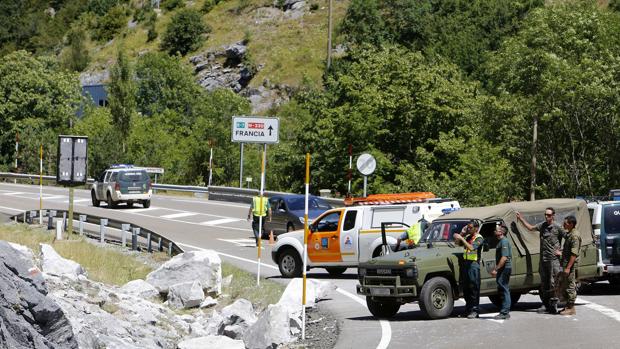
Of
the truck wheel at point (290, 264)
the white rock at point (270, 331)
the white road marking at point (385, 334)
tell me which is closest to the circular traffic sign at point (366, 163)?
the truck wheel at point (290, 264)

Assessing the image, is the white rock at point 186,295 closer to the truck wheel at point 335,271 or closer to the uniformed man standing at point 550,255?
the truck wheel at point 335,271

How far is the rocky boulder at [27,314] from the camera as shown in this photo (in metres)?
12.6

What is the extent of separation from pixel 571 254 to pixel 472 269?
1659mm

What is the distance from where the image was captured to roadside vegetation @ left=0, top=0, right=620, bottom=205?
131ft

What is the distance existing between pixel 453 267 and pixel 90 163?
202 feet

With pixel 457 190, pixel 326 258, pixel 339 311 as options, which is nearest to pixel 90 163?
pixel 457 190

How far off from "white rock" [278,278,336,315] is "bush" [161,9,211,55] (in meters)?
97.4

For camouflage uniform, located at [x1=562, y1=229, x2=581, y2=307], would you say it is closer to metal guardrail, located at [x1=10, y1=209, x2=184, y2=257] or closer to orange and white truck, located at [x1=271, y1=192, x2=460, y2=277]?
orange and white truck, located at [x1=271, y1=192, x2=460, y2=277]

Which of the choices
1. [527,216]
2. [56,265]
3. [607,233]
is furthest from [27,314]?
[607,233]

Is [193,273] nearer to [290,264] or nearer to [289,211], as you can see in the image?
[290,264]

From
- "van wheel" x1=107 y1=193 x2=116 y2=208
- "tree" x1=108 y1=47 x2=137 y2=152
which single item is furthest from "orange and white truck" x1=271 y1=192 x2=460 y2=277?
"tree" x1=108 y1=47 x2=137 y2=152

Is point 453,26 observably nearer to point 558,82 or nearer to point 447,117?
point 447,117

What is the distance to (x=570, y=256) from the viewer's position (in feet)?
55.4

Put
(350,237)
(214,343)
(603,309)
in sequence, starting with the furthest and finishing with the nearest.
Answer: (350,237) → (603,309) → (214,343)
